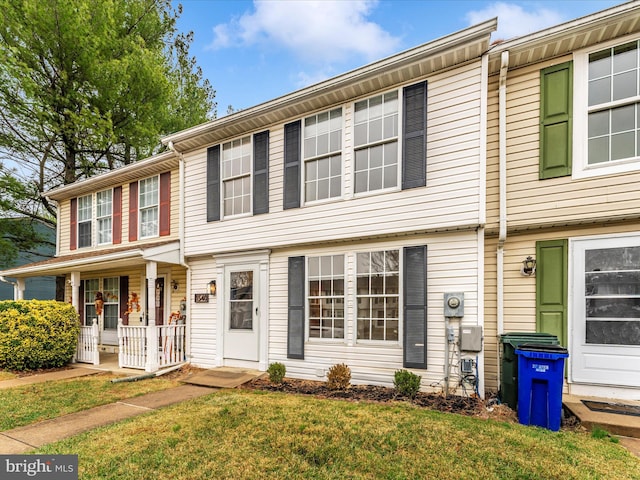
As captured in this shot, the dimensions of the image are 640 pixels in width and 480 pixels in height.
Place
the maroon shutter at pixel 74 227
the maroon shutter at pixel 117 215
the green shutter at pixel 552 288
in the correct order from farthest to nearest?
the maroon shutter at pixel 74 227
the maroon shutter at pixel 117 215
the green shutter at pixel 552 288

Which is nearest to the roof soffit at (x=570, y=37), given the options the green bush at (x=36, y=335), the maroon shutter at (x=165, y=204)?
the maroon shutter at (x=165, y=204)

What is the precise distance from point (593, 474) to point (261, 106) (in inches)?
272

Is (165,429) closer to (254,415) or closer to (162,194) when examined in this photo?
(254,415)

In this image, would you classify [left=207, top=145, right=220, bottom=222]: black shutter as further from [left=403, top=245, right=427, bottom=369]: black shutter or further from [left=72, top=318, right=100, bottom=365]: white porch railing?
[left=403, top=245, right=427, bottom=369]: black shutter

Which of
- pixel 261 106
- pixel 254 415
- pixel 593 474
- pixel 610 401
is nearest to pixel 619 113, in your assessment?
pixel 610 401

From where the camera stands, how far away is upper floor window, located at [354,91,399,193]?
5.76 metres

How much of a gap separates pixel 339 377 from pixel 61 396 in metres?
4.59

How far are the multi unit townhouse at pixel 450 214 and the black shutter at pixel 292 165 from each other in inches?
1.2

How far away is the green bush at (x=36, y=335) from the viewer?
7680mm

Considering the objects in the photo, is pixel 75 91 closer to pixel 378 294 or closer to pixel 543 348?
pixel 378 294

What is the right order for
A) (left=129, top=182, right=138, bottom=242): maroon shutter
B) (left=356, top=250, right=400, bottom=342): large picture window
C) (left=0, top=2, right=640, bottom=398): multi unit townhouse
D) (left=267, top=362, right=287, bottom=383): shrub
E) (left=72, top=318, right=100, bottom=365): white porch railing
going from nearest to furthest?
1. (left=0, top=2, right=640, bottom=398): multi unit townhouse
2. (left=356, top=250, right=400, bottom=342): large picture window
3. (left=267, top=362, right=287, bottom=383): shrub
4. (left=72, top=318, right=100, bottom=365): white porch railing
5. (left=129, top=182, right=138, bottom=242): maroon shutter

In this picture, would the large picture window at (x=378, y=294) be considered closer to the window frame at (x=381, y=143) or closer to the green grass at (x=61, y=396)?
the window frame at (x=381, y=143)

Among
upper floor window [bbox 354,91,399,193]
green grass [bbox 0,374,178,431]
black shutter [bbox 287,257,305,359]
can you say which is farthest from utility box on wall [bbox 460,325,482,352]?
green grass [bbox 0,374,178,431]

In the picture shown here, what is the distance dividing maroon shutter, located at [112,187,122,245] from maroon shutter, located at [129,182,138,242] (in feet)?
1.61
